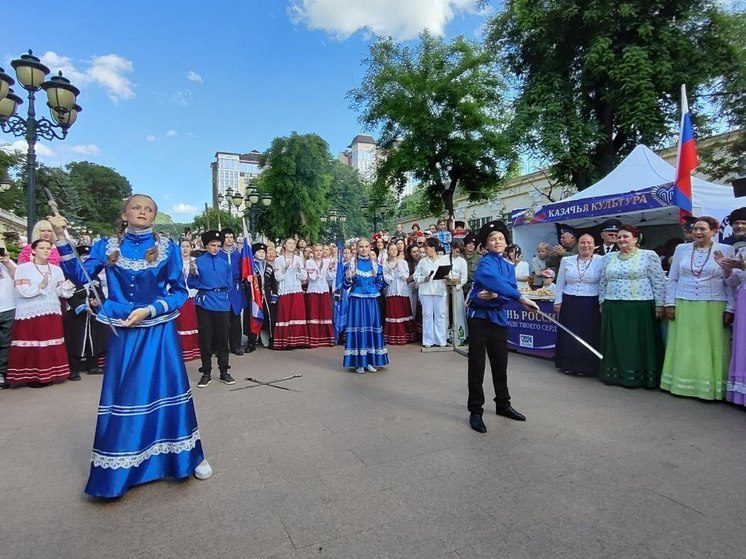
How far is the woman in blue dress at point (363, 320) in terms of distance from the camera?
22.3 ft

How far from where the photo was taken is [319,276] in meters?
9.42

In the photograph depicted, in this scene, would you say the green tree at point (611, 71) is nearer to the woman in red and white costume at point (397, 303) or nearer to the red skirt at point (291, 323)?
the woman in red and white costume at point (397, 303)

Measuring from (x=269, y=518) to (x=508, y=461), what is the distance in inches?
72.9

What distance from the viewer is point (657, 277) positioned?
566 centimetres

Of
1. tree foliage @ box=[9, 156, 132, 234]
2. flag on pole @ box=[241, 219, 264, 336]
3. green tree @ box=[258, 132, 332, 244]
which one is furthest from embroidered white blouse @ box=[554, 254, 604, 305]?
tree foliage @ box=[9, 156, 132, 234]

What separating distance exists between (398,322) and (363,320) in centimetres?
273

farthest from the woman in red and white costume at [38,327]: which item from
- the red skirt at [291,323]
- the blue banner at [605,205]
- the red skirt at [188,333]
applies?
the blue banner at [605,205]

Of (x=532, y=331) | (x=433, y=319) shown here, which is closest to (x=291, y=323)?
(x=433, y=319)

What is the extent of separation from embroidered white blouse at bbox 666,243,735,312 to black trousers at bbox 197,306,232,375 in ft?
18.2

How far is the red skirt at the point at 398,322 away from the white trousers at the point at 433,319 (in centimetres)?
70

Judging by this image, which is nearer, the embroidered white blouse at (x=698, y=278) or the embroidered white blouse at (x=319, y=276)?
the embroidered white blouse at (x=698, y=278)

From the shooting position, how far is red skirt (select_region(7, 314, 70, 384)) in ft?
20.6

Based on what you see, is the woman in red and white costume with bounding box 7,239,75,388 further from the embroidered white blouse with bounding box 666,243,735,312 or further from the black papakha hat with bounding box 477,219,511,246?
the embroidered white blouse with bounding box 666,243,735,312

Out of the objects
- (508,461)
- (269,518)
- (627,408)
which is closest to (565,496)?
(508,461)
